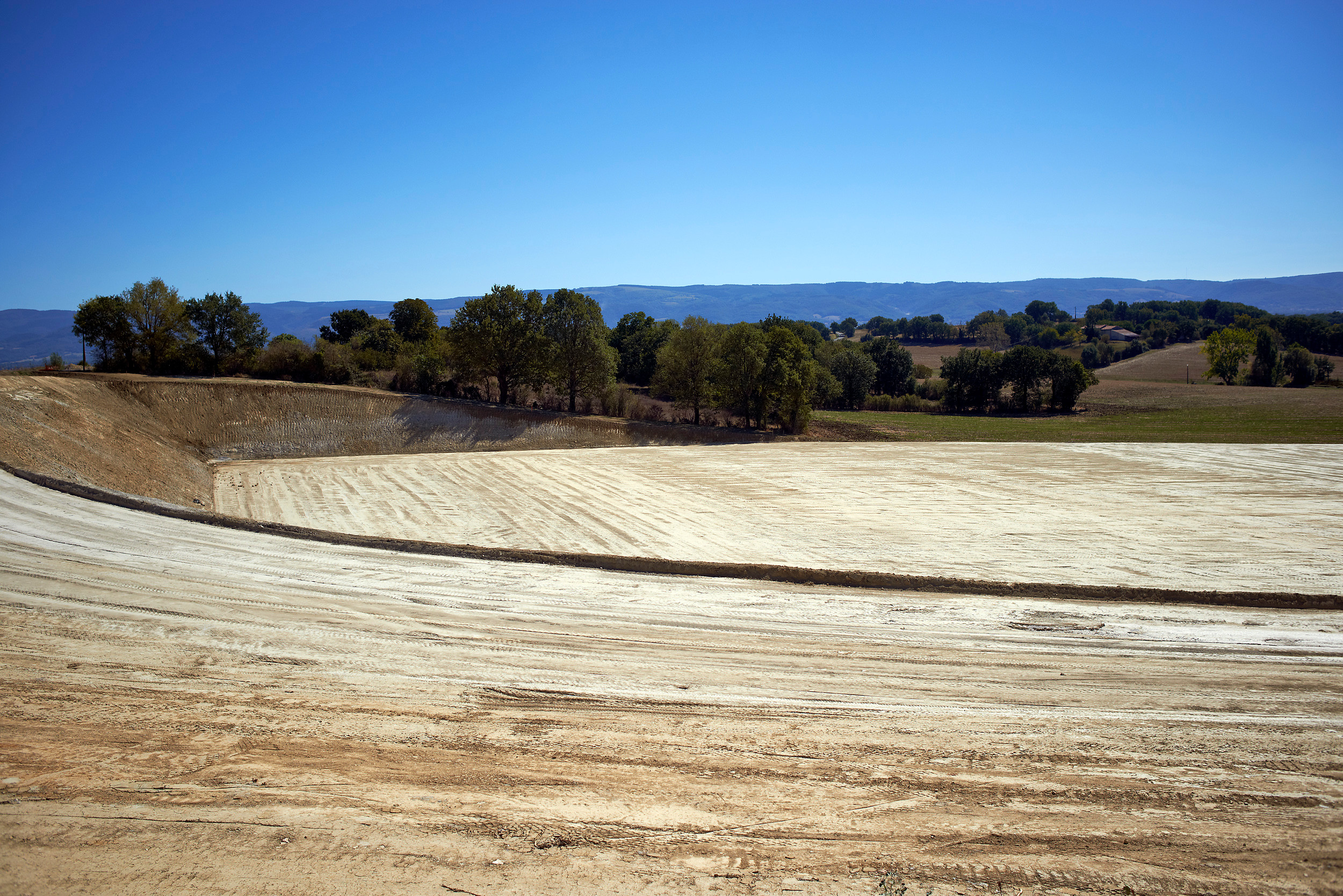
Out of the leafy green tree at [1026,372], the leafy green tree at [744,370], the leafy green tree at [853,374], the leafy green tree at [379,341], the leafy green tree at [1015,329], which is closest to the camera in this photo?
the leafy green tree at [744,370]

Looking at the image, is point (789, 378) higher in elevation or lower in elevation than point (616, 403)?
higher

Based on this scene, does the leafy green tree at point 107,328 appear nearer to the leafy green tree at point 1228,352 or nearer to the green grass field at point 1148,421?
the green grass field at point 1148,421

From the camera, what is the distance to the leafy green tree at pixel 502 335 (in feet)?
138

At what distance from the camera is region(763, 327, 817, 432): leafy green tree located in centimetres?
4200

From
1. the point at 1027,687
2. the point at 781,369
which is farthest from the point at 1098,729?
the point at 781,369

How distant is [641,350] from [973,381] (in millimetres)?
32119

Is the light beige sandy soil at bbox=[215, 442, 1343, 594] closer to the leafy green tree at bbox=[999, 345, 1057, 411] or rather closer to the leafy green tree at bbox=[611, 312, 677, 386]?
the leafy green tree at bbox=[611, 312, 677, 386]

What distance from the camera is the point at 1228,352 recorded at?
80.2 m

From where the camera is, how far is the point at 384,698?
22.7 feet

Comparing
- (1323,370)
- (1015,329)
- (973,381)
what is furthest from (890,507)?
(1015,329)

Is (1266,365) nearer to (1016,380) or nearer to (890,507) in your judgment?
(1016,380)

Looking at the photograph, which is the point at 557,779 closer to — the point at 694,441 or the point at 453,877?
the point at 453,877

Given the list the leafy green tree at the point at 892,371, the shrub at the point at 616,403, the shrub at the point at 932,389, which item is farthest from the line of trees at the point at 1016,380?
the shrub at the point at 616,403

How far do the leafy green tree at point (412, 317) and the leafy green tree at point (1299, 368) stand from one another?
97.2 metres
